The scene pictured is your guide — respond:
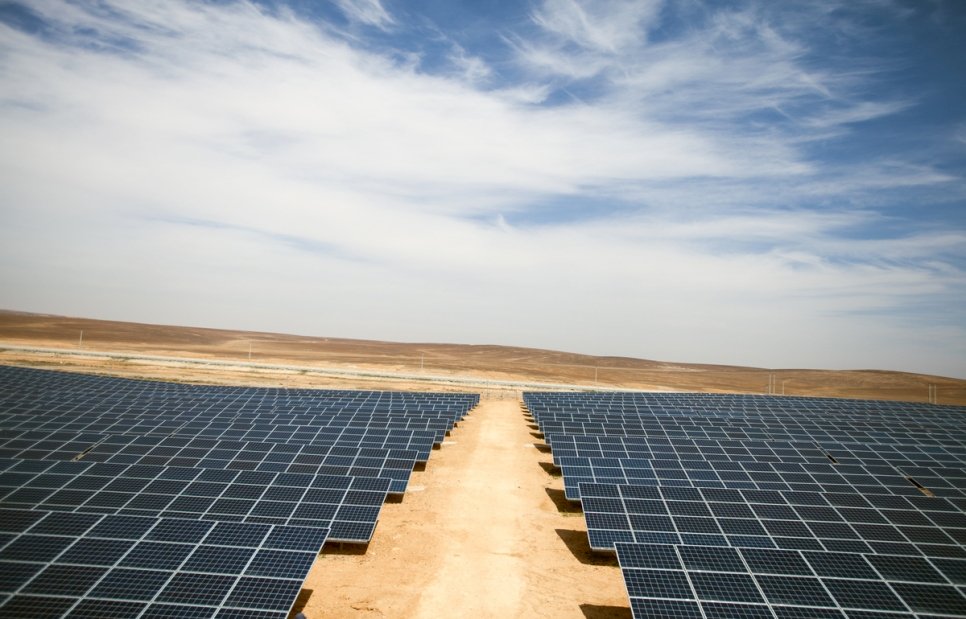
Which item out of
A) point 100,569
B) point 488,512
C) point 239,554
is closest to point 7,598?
point 100,569

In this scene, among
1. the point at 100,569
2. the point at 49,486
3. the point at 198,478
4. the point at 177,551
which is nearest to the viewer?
the point at 100,569

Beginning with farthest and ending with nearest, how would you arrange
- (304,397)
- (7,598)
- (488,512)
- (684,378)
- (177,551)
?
(684,378) < (304,397) < (488,512) < (177,551) < (7,598)

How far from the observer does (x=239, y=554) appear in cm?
1017

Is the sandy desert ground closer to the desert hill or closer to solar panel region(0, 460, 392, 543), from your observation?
solar panel region(0, 460, 392, 543)

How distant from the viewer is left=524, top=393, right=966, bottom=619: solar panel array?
9.66m

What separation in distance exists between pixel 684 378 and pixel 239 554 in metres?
95.2

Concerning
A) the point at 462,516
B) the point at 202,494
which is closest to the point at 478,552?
the point at 462,516

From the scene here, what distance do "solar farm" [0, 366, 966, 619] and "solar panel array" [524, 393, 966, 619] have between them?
0.21 feet

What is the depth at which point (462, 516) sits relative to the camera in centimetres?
1792

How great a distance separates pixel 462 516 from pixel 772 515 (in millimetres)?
9319

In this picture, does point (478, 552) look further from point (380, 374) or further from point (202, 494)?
point (380, 374)

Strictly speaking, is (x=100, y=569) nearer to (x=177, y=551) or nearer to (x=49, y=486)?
(x=177, y=551)

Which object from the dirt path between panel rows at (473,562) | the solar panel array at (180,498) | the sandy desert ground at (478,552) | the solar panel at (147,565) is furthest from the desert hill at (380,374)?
the solar panel at (147,565)

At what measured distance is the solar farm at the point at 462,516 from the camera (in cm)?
942
